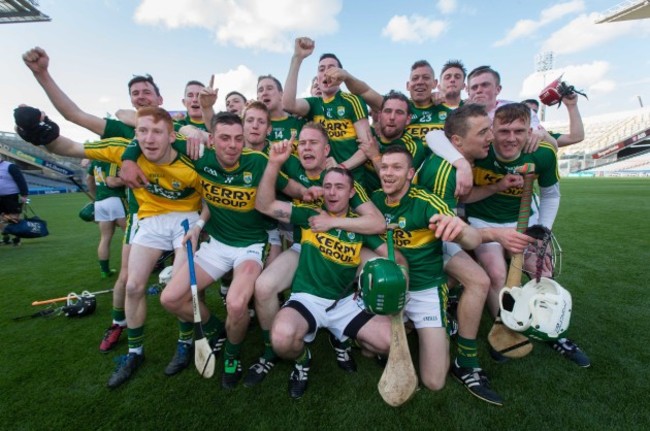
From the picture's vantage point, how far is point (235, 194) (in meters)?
3.20

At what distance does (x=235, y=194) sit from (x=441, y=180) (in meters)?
1.90

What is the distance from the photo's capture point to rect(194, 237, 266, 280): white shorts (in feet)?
10.5

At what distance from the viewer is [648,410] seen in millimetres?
2316

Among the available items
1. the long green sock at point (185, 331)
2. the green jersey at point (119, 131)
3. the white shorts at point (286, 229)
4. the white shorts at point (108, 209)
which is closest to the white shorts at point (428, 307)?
the white shorts at point (286, 229)

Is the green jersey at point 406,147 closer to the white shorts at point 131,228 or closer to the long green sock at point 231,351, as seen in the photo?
the long green sock at point 231,351

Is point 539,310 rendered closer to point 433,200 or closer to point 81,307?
point 433,200

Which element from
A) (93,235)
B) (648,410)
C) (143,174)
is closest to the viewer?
(648,410)

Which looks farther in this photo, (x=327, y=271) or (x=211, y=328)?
(x=211, y=328)

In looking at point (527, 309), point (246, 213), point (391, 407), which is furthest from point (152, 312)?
point (527, 309)

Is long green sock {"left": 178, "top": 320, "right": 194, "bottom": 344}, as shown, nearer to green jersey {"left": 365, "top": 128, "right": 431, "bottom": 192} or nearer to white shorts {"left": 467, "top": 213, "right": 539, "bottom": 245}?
green jersey {"left": 365, "top": 128, "right": 431, "bottom": 192}

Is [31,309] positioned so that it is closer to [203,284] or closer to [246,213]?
[203,284]

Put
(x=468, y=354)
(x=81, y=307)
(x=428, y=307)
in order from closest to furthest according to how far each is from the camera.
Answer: (x=468, y=354)
(x=428, y=307)
(x=81, y=307)

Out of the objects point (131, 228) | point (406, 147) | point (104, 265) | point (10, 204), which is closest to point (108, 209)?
point (104, 265)

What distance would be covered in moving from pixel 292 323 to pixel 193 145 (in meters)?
1.89
